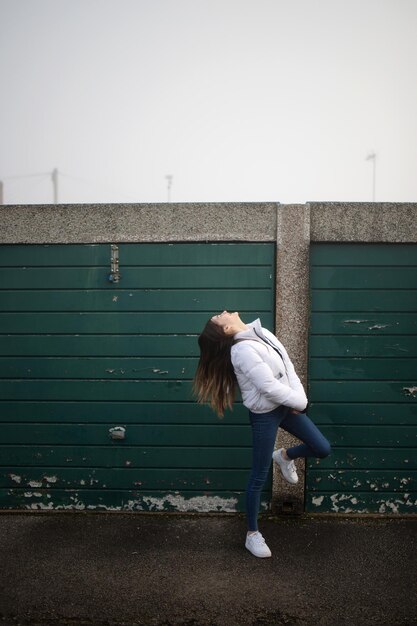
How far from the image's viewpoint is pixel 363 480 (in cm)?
430

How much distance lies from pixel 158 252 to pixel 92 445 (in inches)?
76.7

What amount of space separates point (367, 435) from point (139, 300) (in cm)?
249

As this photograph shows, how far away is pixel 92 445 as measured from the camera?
4.39 m

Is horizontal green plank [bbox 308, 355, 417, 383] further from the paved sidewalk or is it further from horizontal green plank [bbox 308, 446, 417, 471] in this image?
the paved sidewalk

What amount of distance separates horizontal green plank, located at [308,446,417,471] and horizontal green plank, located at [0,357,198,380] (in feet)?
5.00

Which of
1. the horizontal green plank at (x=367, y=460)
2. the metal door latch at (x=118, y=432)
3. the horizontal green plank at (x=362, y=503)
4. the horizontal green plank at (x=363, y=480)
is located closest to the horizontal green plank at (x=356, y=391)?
the horizontal green plank at (x=367, y=460)

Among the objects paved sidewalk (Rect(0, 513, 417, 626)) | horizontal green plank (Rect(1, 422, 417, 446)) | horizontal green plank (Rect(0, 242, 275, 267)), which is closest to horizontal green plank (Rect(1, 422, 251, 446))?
horizontal green plank (Rect(1, 422, 417, 446))

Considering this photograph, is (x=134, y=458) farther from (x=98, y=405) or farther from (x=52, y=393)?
(x=52, y=393)

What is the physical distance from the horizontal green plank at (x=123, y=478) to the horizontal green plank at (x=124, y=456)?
52 mm

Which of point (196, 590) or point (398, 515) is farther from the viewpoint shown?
point (398, 515)

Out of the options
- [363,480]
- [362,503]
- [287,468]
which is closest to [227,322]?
[287,468]

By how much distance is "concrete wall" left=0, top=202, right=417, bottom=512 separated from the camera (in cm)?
418

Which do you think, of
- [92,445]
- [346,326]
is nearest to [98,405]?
[92,445]

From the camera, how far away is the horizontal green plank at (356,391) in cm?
427
